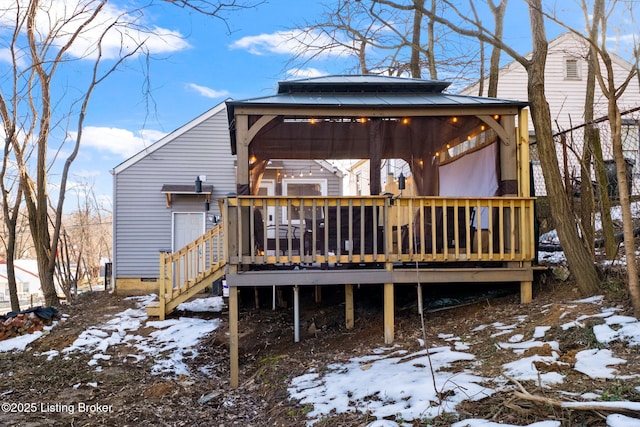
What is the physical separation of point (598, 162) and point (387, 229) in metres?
2.86

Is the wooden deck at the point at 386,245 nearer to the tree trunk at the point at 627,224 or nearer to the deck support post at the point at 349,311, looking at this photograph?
the deck support post at the point at 349,311

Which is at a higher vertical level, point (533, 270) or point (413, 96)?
point (413, 96)

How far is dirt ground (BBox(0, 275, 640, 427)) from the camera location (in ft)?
11.2

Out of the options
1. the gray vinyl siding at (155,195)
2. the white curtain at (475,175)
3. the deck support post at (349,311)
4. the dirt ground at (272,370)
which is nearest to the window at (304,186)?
the gray vinyl siding at (155,195)

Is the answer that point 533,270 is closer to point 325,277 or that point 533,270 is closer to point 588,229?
point 588,229

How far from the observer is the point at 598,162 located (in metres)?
5.84

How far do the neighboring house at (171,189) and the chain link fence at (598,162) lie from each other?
5254mm

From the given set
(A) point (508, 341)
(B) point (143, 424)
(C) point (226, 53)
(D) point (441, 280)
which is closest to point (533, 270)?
(D) point (441, 280)

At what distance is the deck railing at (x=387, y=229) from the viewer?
18.4 feet

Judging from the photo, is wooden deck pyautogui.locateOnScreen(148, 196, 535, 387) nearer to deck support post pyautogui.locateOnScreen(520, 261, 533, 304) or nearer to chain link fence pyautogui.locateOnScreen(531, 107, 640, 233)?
deck support post pyautogui.locateOnScreen(520, 261, 533, 304)

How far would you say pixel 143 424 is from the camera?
4.40m

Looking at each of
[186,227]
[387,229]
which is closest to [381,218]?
[387,229]

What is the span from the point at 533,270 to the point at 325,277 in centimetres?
280

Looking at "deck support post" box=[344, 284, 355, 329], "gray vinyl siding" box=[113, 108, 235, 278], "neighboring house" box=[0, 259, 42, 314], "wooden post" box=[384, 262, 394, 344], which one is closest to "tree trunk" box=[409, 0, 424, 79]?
"gray vinyl siding" box=[113, 108, 235, 278]
